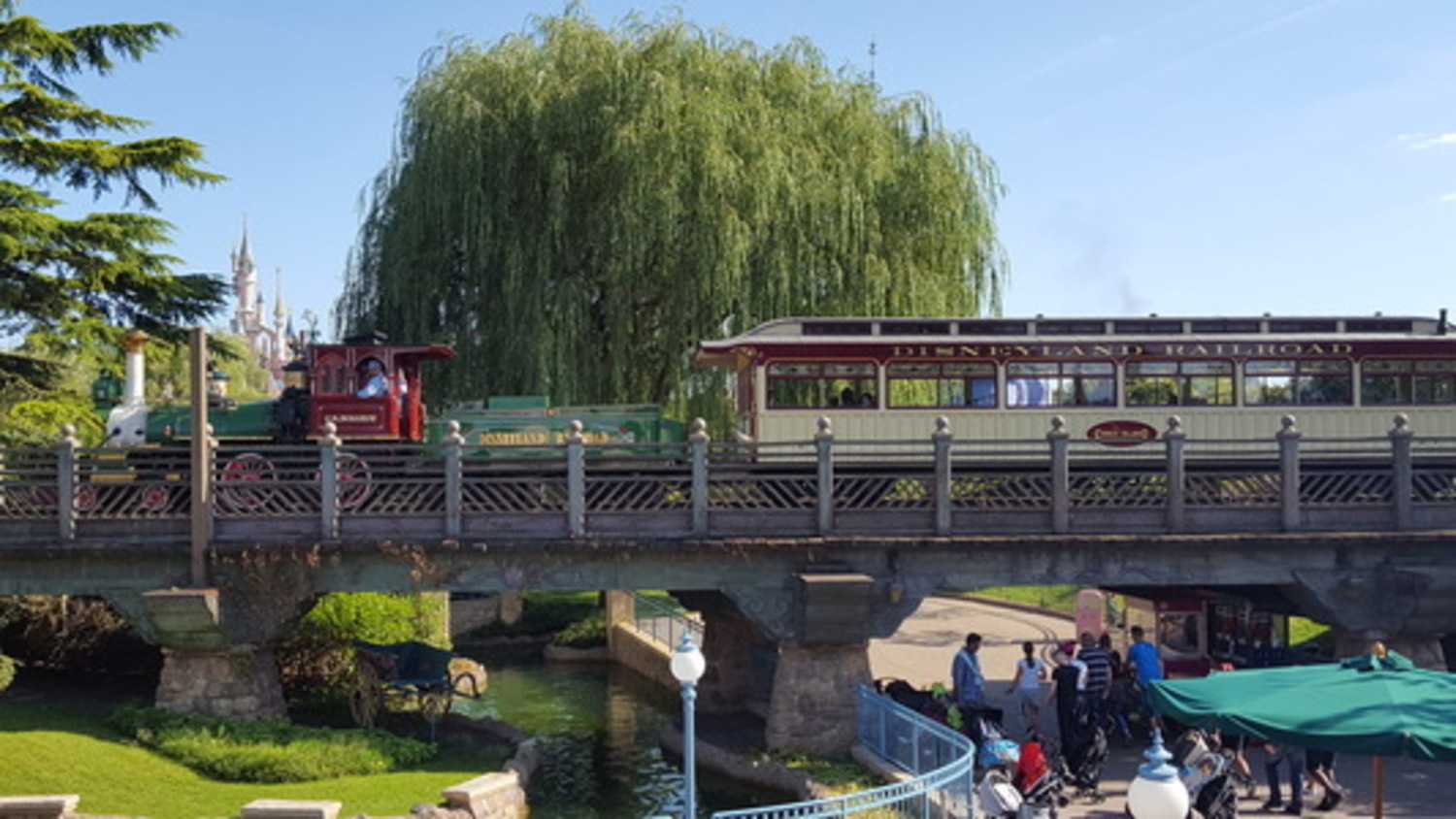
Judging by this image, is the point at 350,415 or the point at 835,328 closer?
the point at 350,415

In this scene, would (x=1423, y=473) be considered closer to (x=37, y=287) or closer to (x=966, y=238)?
(x=966, y=238)

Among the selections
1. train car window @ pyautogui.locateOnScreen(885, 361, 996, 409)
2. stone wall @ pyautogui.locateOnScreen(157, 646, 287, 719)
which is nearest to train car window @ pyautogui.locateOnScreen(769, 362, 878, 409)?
train car window @ pyautogui.locateOnScreen(885, 361, 996, 409)

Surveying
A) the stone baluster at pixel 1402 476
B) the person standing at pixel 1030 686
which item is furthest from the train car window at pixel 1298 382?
the person standing at pixel 1030 686

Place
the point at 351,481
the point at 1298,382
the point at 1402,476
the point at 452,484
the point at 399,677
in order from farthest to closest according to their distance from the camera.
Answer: the point at 1298,382 → the point at 399,677 → the point at 1402,476 → the point at 351,481 → the point at 452,484

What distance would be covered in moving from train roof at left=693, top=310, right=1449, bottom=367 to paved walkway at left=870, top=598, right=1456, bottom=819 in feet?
19.9

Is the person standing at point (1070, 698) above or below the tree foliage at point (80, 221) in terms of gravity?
below

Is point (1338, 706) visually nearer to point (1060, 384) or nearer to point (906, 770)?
point (906, 770)

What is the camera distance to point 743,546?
16.4 m

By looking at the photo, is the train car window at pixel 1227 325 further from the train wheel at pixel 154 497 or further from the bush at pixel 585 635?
the train wheel at pixel 154 497

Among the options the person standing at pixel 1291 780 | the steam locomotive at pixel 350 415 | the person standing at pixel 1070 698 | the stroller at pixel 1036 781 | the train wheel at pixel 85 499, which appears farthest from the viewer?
the steam locomotive at pixel 350 415

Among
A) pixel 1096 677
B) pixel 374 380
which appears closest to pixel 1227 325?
pixel 1096 677

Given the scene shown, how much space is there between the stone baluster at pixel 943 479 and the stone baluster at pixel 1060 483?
1.44 m

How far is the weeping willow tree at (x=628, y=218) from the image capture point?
2553 cm

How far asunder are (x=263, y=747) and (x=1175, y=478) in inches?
490
